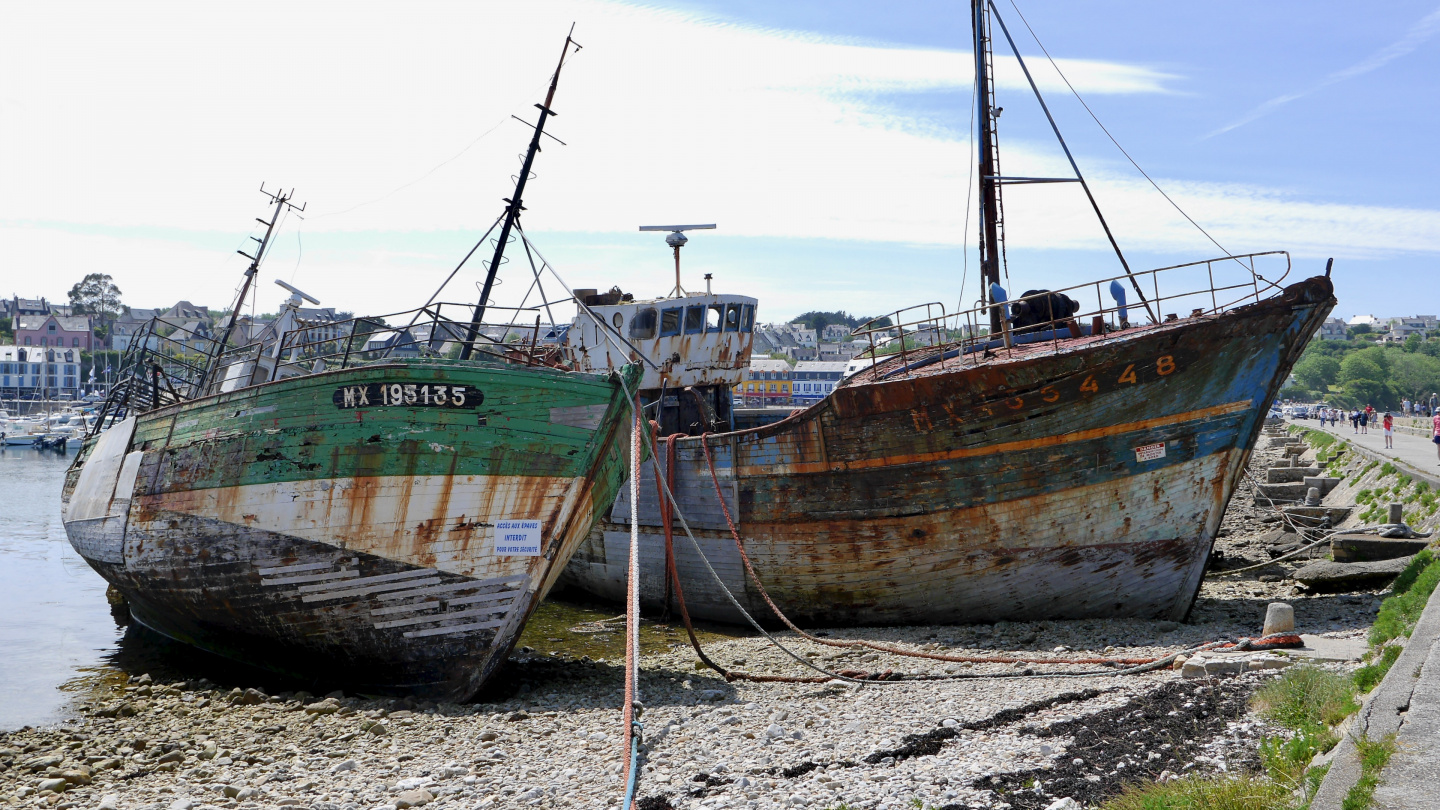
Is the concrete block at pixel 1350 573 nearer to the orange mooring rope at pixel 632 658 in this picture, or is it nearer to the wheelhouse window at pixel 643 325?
the orange mooring rope at pixel 632 658

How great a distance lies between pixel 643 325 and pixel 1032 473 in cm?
733

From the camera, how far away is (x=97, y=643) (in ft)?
46.8

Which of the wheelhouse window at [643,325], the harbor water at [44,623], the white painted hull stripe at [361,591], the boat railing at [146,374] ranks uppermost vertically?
the wheelhouse window at [643,325]

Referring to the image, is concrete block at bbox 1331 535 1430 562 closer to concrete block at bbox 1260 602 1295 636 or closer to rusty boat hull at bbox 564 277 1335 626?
rusty boat hull at bbox 564 277 1335 626

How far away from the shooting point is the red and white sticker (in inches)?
420

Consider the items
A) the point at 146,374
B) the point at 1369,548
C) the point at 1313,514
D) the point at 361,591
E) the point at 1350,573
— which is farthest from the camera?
the point at 1313,514

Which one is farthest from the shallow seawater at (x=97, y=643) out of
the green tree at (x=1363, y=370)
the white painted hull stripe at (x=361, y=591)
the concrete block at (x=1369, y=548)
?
the green tree at (x=1363, y=370)

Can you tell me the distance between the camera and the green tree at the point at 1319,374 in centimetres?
13625

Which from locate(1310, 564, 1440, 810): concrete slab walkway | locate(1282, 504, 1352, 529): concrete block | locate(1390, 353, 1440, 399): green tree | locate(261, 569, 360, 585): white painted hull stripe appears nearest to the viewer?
locate(1310, 564, 1440, 810): concrete slab walkway

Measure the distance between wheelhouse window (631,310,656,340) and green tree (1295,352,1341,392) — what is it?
145993 mm

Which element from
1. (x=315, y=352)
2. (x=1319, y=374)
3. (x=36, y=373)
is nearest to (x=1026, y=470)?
(x=315, y=352)

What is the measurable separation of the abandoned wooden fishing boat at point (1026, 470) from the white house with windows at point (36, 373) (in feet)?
384

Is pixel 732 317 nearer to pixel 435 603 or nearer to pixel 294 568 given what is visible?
pixel 435 603

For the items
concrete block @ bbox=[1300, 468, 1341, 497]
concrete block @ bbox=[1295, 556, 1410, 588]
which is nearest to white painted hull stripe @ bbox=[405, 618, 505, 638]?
concrete block @ bbox=[1295, 556, 1410, 588]
